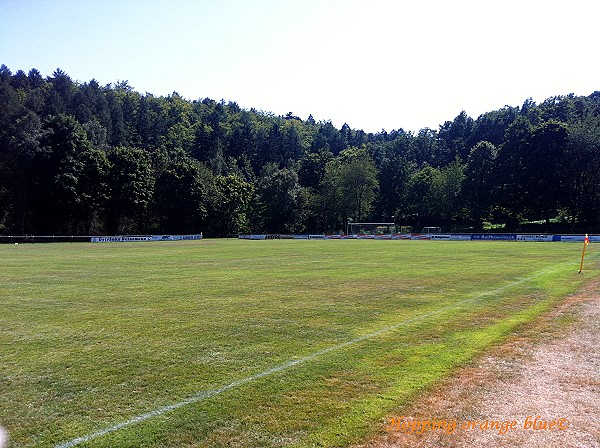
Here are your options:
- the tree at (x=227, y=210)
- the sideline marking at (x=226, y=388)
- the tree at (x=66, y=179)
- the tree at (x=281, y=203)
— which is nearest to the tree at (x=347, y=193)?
the tree at (x=281, y=203)

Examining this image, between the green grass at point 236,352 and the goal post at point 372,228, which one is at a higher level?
the goal post at point 372,228

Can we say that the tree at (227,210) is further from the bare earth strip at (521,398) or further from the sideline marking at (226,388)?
the bare earth strip at (521,398)

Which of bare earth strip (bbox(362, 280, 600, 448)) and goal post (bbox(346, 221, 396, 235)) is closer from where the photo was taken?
bare earth strip (bbox(362, 280, 600, 448))

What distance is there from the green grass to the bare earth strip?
1.08 feet

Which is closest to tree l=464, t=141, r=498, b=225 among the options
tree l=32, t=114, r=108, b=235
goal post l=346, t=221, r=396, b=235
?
goal post l=346, t=221, r=396, b=235

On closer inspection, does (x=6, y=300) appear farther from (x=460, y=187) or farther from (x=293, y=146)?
(x=293, y=146)

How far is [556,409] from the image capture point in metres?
5.16

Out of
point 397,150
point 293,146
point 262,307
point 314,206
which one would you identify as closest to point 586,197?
point 314,206

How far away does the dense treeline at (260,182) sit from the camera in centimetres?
7131

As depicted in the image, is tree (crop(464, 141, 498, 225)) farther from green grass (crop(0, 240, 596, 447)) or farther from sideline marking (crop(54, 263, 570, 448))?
A: sideline marking (crop(54, 263, 570, 448))

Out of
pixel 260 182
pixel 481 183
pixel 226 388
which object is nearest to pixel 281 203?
pixel 260 182

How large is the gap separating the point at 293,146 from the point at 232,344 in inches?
5930

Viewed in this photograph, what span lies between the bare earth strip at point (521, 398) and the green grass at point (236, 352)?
33 centimetres

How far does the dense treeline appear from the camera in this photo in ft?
234
